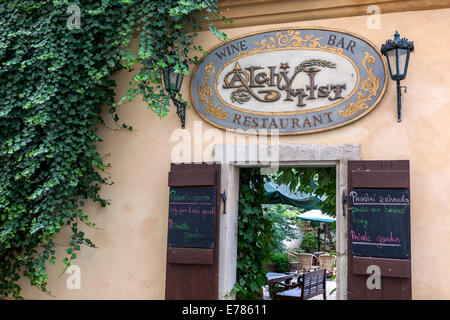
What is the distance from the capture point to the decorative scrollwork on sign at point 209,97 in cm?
426

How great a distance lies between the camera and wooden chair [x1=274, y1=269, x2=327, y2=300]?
20.4 ft

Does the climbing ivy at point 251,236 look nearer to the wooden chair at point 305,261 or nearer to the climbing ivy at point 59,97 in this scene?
the climbing ivy at point 59,97

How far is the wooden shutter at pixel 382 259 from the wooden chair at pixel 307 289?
9.04ft

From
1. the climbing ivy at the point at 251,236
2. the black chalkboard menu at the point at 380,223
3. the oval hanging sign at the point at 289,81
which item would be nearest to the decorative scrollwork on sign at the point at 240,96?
the oval hanging sign at the point at 289,81

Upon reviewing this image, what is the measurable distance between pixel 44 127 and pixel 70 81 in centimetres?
56

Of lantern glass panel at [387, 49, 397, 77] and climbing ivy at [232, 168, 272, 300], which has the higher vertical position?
lantern glass panel at [387, 49, 397, 77]

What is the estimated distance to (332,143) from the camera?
391 centimetres

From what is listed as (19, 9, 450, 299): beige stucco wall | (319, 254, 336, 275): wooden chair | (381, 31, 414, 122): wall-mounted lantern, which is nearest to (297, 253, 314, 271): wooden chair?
(319, 254, 336, 275): wooden chair

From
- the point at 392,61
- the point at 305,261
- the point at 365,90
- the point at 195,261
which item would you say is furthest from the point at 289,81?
the point at 305,261

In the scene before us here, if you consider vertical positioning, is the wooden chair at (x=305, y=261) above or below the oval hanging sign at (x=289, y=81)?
below

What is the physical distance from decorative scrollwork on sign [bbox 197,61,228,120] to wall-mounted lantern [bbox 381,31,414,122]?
5.31 feet

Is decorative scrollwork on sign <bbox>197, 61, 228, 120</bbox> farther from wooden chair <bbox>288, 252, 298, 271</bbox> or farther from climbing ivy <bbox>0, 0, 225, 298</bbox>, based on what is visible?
wooden chair <bbox>288, 252, 298, 271</bbox>

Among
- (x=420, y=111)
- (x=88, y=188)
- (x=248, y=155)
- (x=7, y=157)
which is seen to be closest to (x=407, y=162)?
(x=420, y=111)

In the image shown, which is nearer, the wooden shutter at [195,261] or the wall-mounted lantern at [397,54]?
the wall-mounted lantern at [397,54]
